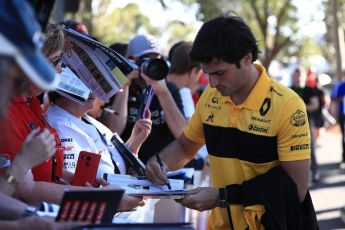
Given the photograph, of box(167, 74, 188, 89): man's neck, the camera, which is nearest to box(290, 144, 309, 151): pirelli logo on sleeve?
the camera

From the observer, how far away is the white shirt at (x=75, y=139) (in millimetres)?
3588

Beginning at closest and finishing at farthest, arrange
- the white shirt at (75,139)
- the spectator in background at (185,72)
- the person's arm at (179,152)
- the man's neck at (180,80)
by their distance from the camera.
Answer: the white shirt at (75,139) → the person's arm at (179,152) → the spectator in background at (185,72) → the man's neck at (180,80)

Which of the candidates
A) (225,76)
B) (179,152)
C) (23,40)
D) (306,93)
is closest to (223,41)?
(225,76)

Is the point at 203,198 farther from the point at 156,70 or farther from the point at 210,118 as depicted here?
the point at 156,70

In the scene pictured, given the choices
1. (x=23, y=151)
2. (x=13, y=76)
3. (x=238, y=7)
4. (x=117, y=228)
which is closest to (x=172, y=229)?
(x=117, y=228)

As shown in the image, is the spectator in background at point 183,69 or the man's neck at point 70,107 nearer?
the man's neck at point 70,107

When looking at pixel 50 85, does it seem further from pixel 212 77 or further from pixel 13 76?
pixel 212 77

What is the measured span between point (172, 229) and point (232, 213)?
1.06 metres

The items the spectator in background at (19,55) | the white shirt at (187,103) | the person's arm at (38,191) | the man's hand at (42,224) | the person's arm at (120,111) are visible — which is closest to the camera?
the spectator in background at (19,55)

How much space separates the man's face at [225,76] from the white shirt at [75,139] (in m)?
0.85

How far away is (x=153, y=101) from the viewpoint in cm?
511

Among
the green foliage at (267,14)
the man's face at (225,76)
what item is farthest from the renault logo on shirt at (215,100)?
the green foliage at (267,14)

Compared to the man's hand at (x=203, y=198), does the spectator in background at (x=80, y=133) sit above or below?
above

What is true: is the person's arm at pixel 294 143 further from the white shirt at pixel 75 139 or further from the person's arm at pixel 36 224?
the person's arm at pixel 36 224
